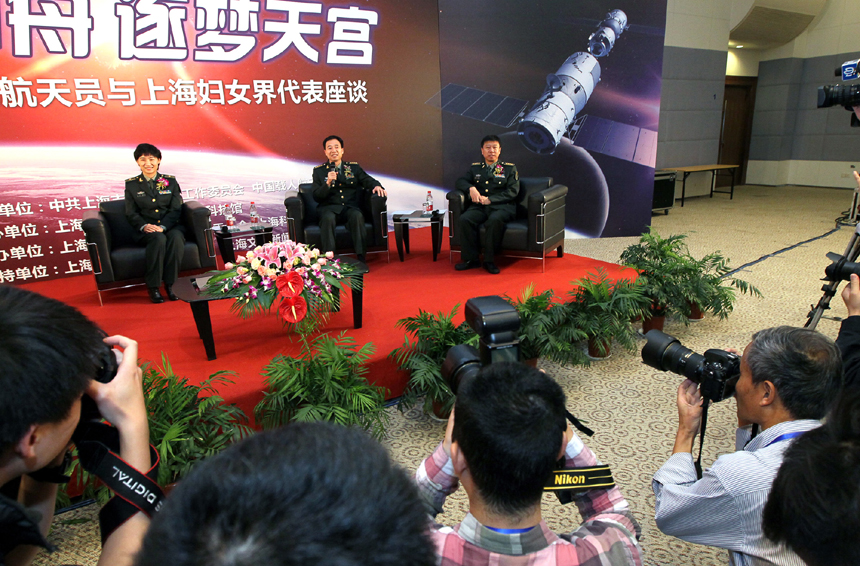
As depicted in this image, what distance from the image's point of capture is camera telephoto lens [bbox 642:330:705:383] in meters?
1.32

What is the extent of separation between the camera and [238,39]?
15.1 ft

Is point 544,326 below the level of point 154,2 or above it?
below

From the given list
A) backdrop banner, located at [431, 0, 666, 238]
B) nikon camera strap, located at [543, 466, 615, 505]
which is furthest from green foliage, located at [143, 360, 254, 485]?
backdrop banner, located at [431, 0, 666, 238]

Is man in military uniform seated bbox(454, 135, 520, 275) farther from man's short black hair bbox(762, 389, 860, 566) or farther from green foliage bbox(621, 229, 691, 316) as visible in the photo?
man's short black hair bbox(762, 389, 860, 566)

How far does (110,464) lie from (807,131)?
12.4 m

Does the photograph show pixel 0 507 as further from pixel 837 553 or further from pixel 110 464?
pixel 837 553

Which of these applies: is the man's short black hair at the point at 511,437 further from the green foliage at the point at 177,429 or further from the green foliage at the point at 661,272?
the green foliage at the point at 661,272

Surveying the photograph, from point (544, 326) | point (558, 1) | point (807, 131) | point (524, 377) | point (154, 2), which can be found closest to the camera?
point (524, 377)

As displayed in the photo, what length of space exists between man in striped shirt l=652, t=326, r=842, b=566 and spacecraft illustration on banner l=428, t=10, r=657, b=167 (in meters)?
4.40

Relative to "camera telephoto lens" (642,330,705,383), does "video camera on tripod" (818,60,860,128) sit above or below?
above

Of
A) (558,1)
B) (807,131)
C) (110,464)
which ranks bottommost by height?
(110,464)

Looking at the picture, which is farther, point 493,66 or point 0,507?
point 493,66

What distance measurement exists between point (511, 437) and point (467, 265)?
11.7 ft

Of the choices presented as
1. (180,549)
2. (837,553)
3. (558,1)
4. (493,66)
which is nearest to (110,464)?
(180,549)
